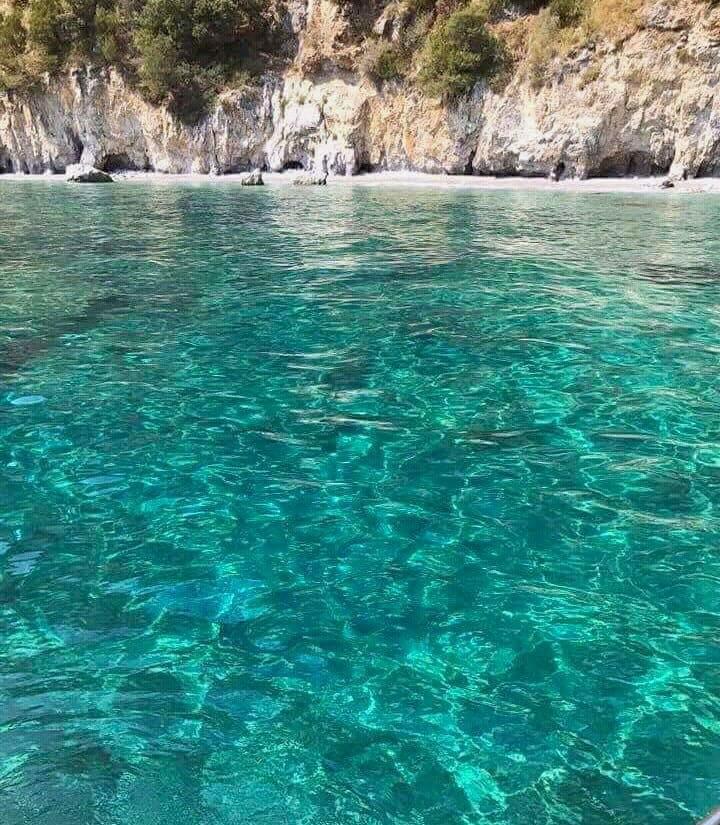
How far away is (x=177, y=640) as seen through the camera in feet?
12.8

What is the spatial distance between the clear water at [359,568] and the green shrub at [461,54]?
1619 inches

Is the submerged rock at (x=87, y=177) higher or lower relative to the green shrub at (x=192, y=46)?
lower

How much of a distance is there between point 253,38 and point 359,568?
64.2m

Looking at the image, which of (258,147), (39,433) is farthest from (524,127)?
(39,433)

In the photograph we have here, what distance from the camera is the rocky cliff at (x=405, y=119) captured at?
39.3 m

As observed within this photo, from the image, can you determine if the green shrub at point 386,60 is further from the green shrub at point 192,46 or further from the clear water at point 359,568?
the clear water at point 359,568

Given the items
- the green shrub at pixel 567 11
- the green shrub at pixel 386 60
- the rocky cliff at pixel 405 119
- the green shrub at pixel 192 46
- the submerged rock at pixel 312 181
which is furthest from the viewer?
the green shrub at pixel 192 46

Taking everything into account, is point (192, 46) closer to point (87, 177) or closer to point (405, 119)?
point (87, 177)

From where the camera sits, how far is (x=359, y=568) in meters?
4.62

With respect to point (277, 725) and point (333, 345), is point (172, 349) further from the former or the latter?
point (277, 725)

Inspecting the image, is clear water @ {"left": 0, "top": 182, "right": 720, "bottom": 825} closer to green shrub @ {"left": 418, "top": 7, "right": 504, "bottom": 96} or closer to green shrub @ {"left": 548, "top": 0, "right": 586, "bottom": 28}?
green shrub @ {"left": 548, "top": 0, "right": 586, "bottom": 28}

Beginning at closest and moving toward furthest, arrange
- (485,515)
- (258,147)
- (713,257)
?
(485,515), (713,257), (258,147)

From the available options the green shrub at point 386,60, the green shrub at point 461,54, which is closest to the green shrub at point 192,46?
the green shrub at point 386,60

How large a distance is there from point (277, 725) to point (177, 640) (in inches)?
35.7
